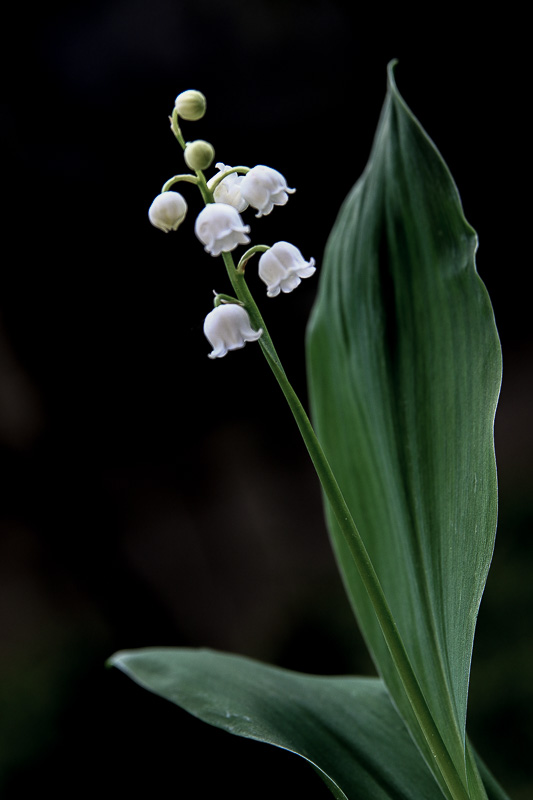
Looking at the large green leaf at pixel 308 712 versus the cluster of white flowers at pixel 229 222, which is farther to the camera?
the large green leaf at pixel 308 712

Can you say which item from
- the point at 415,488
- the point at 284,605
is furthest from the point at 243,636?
the point at 415,488

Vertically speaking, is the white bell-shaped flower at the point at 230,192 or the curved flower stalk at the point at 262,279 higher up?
the white bell-shaped flower at the point at 230,192

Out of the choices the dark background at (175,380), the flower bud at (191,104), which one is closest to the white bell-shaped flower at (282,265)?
the flower bud at (191,104)

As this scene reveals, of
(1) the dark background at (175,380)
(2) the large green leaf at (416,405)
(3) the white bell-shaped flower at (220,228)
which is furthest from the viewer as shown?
(1) the dark background at (175,380)

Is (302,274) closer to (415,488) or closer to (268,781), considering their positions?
(415,488)

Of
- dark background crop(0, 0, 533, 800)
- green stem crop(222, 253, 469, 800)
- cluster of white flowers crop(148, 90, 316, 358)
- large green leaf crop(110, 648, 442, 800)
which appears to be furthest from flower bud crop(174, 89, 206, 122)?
dark background crop(0, 0, 533, 800)

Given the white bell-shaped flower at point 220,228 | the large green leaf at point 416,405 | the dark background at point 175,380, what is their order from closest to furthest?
the white bell-shaped flower at point 220,228
the large green leaf at point 416,405
the dark background at point 175,380

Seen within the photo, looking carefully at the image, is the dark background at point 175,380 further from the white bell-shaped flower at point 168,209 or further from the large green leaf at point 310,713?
the white bell-shaped flower at point 168,209
